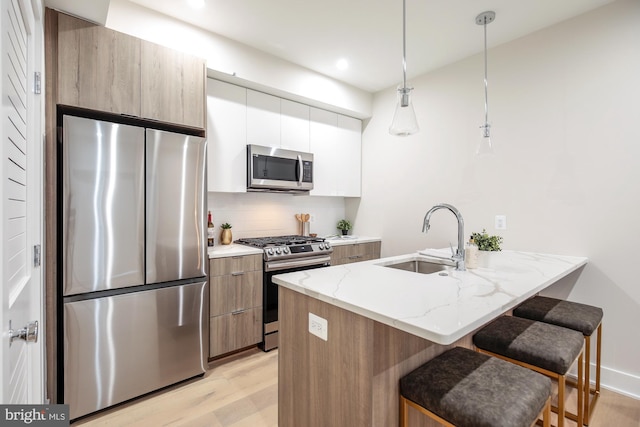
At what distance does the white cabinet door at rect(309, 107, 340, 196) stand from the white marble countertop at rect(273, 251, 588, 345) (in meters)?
1.89

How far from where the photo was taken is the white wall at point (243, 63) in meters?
2.32

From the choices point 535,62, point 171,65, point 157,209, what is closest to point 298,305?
point 157,209

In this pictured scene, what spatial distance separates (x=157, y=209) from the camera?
2.17 metres

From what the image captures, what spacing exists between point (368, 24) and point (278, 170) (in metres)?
1.54

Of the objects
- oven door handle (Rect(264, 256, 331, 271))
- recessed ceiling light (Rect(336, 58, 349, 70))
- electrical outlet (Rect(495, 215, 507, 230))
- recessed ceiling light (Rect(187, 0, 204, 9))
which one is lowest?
oven door handle (Rect(264, 256, 331, 271))

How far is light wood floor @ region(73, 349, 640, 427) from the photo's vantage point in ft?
6.27

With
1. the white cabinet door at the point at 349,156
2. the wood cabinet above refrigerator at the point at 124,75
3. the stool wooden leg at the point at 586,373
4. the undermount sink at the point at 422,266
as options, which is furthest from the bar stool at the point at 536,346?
the white cabinet door at the point at 349,156

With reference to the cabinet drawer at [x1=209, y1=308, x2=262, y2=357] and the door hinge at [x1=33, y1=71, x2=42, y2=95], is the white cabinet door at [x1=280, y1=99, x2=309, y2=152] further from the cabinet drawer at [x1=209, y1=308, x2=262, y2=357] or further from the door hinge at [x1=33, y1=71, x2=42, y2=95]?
the door hinge at [x1=33, y1=71, x2=42, y2=95]

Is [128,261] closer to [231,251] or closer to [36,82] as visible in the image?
[231,251]

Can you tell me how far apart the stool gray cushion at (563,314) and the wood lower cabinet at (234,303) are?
202cm

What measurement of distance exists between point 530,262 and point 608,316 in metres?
0.84

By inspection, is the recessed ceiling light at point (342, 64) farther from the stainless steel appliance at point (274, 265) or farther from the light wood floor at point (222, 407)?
the light wood floor at point (222, 407)

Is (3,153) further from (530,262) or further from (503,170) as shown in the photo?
(503,170)

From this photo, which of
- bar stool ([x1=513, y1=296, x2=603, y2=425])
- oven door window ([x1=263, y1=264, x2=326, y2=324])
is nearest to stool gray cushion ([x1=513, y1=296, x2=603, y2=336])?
bar stool ([x1=513, y1=296, x2=603, y2=425])
